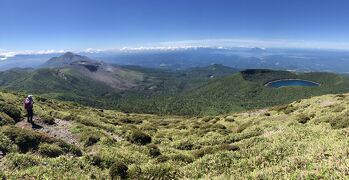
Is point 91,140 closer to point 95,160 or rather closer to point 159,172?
point 95,160

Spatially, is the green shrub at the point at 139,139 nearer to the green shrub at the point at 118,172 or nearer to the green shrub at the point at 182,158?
the green shrub at the point at 182,158

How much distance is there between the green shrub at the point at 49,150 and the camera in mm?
18350

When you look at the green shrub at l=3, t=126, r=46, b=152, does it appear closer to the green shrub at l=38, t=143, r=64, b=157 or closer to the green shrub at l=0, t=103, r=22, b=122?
→ the green shrub at l=38, t=143, r=64, b=157

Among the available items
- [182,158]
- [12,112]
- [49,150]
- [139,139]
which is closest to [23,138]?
[49,150]

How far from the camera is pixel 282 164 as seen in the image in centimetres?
1273

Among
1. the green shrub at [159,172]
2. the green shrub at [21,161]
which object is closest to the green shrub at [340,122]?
the green shrub at [159,172]

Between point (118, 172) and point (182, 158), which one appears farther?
point (182, 158)

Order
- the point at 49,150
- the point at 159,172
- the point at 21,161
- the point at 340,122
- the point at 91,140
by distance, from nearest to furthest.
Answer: the point at 159,172, the point at 21,161, the point at 49,150, the point at 340,122, the point at 91,140

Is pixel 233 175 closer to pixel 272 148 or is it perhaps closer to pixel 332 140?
pixel 272 148

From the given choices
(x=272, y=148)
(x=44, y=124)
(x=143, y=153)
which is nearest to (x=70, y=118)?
(x=44, y=124)

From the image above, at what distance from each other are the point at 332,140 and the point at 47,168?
15.9m

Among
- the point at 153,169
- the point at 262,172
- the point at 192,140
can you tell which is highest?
the point at 262,172

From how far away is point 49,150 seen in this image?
18.6 m

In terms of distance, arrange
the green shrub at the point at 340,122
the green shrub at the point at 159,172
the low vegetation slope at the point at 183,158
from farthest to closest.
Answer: the green shrub at the point at 340,122 < the green shrub at the point at 159,172 < the low vegetation slope at the point at 183,158
